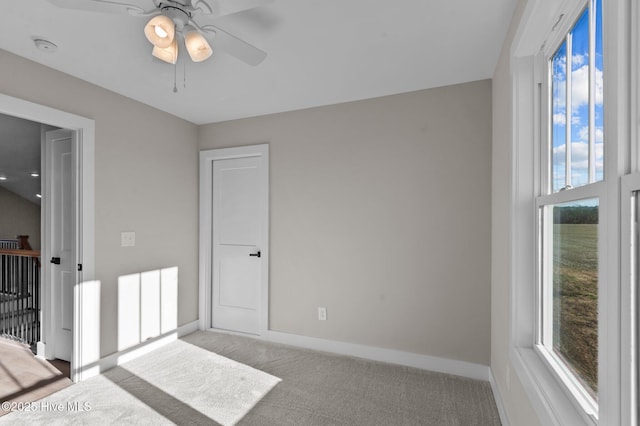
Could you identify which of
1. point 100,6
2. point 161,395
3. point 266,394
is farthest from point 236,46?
point 161,395

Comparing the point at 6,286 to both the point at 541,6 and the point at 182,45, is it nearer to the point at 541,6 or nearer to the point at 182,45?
the point at 182,45

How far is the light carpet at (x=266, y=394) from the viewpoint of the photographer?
83.0 inches

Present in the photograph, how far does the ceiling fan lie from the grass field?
151 centimetres

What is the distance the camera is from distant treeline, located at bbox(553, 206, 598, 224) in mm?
1076

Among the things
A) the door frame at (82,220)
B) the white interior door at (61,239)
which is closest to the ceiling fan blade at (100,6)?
the door frame at (82,220)

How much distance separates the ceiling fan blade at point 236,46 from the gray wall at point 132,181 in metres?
1.67

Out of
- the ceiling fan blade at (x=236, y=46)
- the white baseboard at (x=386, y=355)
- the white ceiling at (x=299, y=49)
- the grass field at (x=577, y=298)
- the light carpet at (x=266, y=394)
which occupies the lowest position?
the light carpet at (x=266, y=394)

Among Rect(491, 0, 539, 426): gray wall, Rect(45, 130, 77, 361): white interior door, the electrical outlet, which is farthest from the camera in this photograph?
the electrical outlet

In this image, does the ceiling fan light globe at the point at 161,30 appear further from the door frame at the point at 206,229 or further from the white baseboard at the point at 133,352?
the white baseboard at the point at 133,352

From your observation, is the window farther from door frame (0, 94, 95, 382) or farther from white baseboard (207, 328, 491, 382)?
door frame (0, 94, 95, 382)

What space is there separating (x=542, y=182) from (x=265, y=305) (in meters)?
2.73

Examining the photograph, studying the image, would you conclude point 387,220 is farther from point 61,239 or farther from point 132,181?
point 61,239

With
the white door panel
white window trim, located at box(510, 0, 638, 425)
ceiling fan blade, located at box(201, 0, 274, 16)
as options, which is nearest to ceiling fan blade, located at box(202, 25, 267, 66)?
ceiling fan blade, located at box(201, 0, 274, 16)

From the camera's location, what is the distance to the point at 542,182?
164 cm
